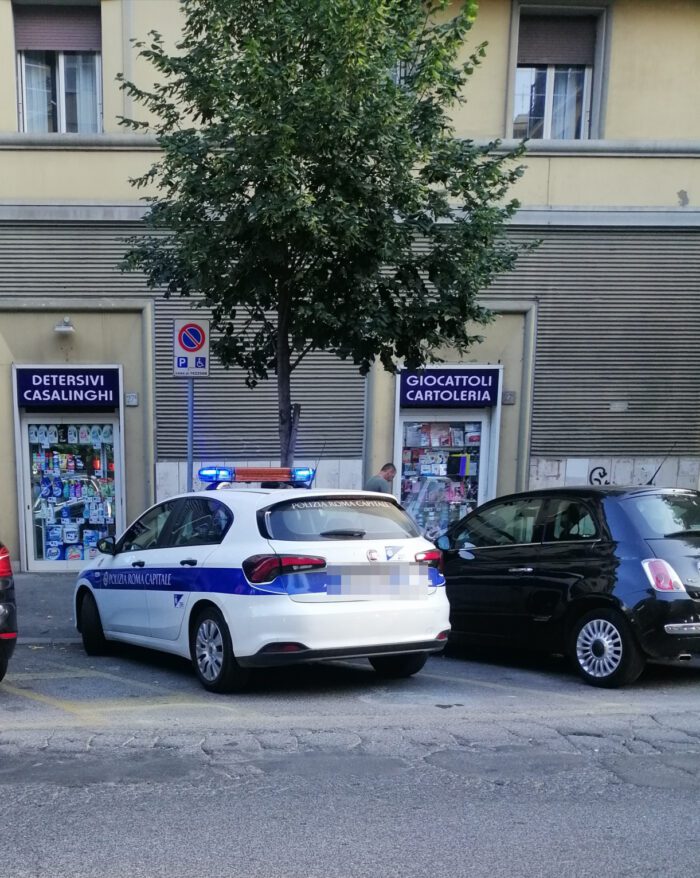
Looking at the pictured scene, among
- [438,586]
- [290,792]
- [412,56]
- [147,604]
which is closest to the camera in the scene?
[290,792]

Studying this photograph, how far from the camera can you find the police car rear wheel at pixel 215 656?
634 centimetres

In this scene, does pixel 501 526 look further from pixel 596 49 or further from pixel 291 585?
pixel 596 49

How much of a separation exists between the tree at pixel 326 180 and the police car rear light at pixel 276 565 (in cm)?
288

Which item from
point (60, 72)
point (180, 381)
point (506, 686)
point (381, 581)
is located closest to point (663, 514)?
point (506, 686)

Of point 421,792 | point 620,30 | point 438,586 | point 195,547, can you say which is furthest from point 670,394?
point 421,792

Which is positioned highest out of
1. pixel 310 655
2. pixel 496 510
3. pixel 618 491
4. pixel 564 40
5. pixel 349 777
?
pixel 564 40

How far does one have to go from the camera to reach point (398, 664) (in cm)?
716

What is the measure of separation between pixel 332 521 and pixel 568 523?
83.8 inches

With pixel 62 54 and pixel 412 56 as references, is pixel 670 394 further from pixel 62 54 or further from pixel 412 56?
pixel 62 54

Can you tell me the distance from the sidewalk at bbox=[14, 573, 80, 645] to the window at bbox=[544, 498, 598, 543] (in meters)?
4.90

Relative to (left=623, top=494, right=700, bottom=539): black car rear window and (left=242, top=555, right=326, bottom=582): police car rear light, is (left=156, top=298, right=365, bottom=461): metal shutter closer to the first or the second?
(left=623, top=494, right=700, bottom=539): black car rear window

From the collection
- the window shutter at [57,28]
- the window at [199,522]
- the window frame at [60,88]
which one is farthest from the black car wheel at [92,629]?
the window shutter at [57,28]

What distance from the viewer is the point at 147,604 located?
7328mm

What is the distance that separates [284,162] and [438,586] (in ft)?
12.7
